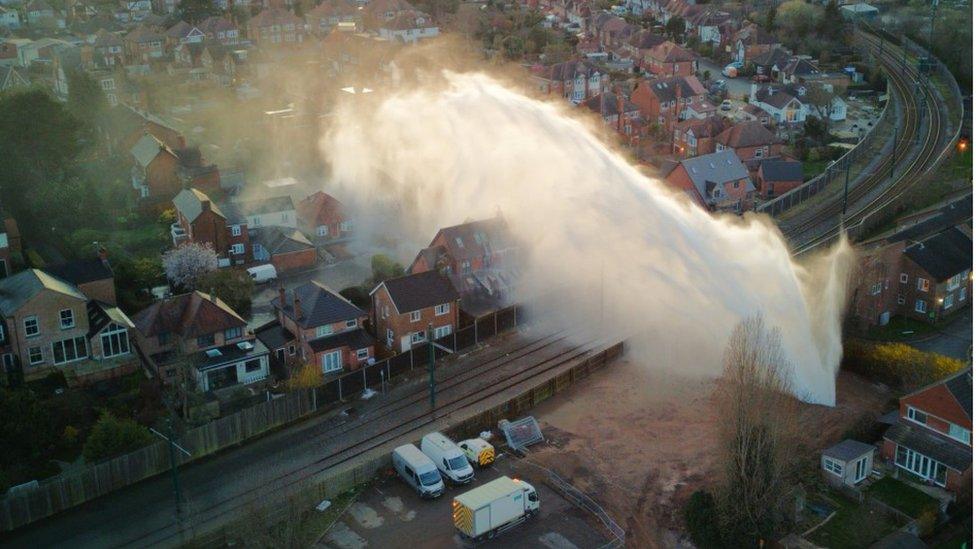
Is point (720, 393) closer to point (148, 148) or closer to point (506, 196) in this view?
point (506, 196)

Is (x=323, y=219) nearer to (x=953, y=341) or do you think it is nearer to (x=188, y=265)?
(x=188, y=265)

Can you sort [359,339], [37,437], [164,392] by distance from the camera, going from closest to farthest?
[37,437]
[164,392]
[359,339]

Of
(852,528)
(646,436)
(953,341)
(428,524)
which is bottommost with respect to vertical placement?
(953,341)

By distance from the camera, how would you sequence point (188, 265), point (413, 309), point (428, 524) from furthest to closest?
1. point (188, 265)
2. point (413, 309)
3. point (428, 524)

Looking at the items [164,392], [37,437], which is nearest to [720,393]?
[164,392]

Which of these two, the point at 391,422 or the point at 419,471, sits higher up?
the point at 419,471

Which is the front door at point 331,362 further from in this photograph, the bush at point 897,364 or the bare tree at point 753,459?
the bush at point 897,364

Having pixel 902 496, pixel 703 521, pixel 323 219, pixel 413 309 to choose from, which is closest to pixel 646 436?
pixel 703 521

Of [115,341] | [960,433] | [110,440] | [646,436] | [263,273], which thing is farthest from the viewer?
[263,273]
